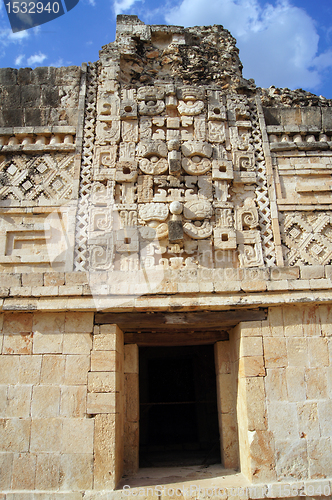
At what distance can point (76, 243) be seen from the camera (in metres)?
5.45

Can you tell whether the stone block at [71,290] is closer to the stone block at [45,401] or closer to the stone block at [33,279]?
the stone block at [33,279]

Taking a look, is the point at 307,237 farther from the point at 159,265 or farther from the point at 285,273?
the point at 159,265

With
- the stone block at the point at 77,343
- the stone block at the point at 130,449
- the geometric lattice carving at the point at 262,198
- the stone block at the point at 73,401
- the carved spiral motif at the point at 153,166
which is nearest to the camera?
the stone block at the point at 73,401

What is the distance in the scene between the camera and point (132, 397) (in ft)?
Result: 17.4

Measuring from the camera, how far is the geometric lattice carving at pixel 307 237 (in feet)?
18.2

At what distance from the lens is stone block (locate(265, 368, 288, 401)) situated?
4637mm

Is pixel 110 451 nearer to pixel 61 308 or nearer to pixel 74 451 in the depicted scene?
pixel 74 451

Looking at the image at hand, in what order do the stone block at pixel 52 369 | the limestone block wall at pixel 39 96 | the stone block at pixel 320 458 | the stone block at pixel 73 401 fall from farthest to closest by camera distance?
1. the limestone block wall at pixel 39 96
2. the stone block at pixel 52 369
3. the stone block at pixel 73 401
4. the stone block at pixel 320 458

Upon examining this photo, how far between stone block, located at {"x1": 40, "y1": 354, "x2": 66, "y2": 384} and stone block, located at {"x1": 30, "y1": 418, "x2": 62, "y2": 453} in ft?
1.42

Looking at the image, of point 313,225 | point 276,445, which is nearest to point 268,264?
point 313,225

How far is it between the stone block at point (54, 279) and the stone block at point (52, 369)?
2.89 ft

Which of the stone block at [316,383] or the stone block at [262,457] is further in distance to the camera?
the stone block at [316,383]

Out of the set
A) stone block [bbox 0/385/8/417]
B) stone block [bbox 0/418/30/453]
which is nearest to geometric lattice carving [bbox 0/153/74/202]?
stone block [bbox 0/385/8/417]

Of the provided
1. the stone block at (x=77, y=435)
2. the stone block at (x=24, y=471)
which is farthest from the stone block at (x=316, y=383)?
the stone block at (x=24, y=471)
